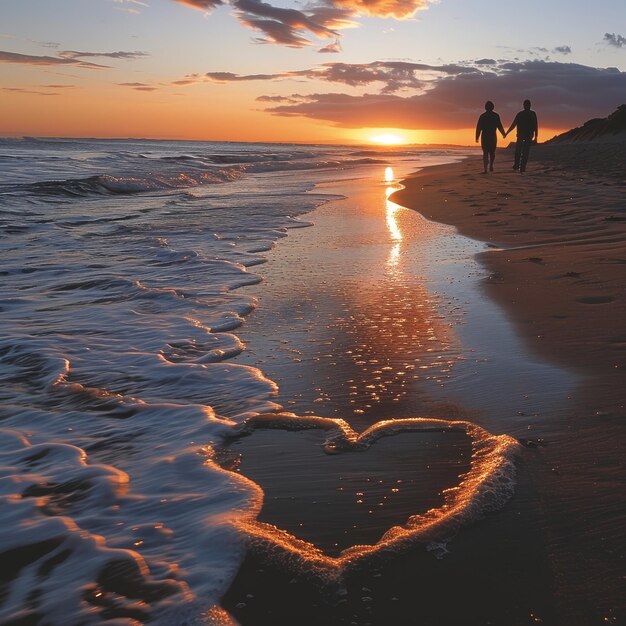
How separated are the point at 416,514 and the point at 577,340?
2.03m

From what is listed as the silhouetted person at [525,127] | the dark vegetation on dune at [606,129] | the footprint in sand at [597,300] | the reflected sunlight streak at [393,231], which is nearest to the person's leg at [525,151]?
the silhouetted person at [525,127]

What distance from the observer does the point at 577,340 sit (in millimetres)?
3654

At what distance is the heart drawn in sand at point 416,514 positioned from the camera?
1.88 meters

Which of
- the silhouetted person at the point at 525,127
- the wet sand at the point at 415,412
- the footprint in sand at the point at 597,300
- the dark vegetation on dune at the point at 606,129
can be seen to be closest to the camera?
the wet sand at the point at 415,412

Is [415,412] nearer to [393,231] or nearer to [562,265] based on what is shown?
[562,265]

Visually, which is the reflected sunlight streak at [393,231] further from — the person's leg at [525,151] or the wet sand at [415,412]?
the person's leg at [525,151]

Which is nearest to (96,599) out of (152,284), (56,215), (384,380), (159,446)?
(159,446)

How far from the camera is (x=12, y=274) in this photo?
6324mm

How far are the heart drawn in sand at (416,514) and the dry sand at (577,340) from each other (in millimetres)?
151

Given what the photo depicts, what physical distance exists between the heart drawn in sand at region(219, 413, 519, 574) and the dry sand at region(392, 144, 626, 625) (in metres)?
0.15

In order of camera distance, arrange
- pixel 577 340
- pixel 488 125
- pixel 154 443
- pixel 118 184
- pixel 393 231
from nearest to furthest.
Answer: pixel 154 443
pixel 577 340
pixel 393 231
pixel 488 125
pixel 118 184

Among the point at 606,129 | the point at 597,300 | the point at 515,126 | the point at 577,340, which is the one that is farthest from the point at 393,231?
the point at 606,129

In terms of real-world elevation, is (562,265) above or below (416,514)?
above

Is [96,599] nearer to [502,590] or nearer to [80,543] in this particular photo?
[80,543]
